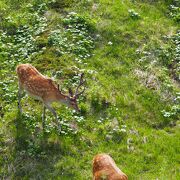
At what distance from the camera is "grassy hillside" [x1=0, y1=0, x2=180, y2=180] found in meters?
10.8

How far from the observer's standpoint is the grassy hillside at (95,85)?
1075 centimetres

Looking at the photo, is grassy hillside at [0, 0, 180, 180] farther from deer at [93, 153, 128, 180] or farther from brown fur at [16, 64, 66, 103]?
deer at [93, 153, 128, 180]

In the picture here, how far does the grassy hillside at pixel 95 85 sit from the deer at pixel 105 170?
917mm

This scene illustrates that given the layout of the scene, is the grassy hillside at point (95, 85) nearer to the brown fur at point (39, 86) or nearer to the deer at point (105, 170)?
the brown fur at point (39, 86)

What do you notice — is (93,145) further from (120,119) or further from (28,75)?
(28,75)

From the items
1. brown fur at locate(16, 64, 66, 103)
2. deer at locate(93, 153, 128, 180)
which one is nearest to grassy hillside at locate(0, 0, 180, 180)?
brown fur at locate(16, 64, 66, 103)

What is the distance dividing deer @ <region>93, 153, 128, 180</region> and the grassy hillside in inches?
36.1

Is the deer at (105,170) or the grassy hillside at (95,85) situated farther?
the grassy hillside at (95,85)

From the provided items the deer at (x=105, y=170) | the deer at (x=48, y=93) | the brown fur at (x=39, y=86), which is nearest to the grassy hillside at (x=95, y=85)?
the deer at (x=48, y=93)

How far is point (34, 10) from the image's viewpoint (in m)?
15.0

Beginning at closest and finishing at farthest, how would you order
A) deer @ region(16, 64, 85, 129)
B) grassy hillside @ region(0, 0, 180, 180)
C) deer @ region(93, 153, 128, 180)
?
1. deer @ region(93, 153, 128, 180)
2. grassy hillside @ region(0, 0, 180, 180)
3. deer @ region(16, 64, 85, 129)

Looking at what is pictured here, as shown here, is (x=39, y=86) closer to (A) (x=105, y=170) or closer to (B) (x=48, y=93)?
(B) (x=48, y=93)

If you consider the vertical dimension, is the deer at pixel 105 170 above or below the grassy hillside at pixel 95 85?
above

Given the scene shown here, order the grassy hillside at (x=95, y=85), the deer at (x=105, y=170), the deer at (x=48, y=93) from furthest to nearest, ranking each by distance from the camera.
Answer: the deer at (x=48, y=93), the grassy hillside at (x=95, y=85), the deer at (x=105, y=170)
